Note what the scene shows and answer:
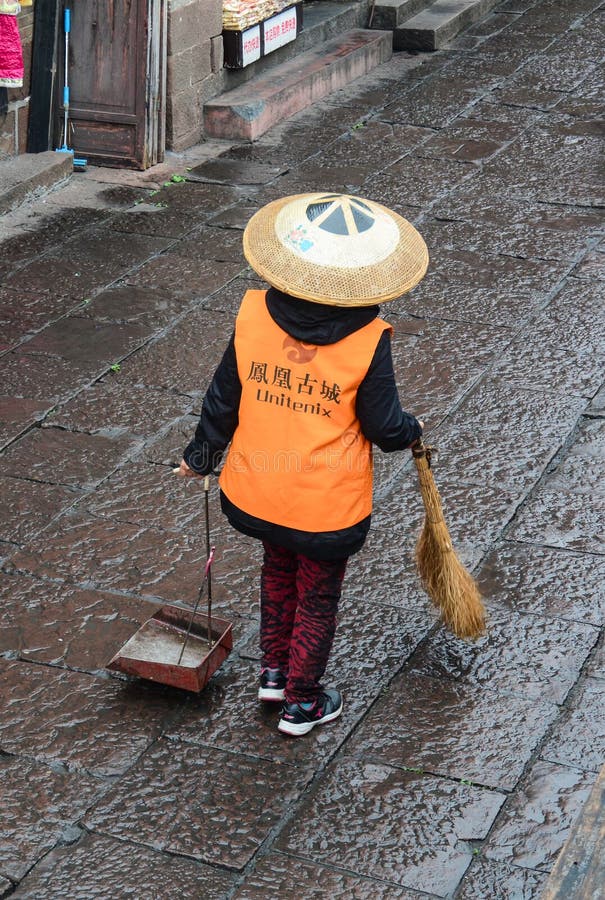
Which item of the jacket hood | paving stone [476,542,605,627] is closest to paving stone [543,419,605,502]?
paving stone [476,542,605,627]

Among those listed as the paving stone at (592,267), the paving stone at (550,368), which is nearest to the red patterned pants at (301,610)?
the paving stone at (550,368)

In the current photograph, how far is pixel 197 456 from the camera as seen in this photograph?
335cm

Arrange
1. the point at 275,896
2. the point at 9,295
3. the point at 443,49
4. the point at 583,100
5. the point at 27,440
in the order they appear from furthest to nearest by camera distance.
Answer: the point at 443,49, the point at 583,100, the point at 9,295, the point at 27,440, the point at 275,896

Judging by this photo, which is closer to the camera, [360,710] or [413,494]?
[360,710]

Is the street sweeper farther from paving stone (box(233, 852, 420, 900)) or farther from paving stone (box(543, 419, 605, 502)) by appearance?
paving stone (box(543, 419, 605, 502))

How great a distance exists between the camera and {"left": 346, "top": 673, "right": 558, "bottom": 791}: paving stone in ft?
11.0

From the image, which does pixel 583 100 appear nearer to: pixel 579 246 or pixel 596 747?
pixel 579 246

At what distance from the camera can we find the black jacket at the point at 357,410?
10.1ft

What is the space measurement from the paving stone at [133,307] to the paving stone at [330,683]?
2.34 metres

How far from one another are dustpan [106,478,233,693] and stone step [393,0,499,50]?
7.63 metres

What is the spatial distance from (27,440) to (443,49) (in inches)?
266

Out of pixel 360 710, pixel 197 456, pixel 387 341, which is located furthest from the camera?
pixel 360 710

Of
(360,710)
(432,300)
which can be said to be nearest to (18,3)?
(432,300)

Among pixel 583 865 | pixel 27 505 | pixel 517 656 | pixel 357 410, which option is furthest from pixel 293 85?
pixel 583 865
